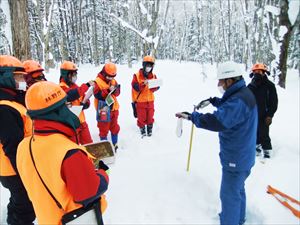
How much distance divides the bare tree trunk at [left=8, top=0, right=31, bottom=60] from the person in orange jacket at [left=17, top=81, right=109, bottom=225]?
4.12m

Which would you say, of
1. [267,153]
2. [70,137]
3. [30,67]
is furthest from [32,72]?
[267,153]

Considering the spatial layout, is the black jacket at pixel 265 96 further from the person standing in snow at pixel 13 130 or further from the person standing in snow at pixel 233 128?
the person standing in snow at pixel 13 130

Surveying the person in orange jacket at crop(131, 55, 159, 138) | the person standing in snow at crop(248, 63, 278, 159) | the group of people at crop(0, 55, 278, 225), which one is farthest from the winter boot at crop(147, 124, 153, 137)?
the person standing in snow at crop(248, 63, 278, 159)

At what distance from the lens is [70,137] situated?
207 centimetres

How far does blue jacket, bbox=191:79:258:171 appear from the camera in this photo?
307 cm

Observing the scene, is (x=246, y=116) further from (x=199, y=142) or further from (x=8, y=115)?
(x=199, y=142)

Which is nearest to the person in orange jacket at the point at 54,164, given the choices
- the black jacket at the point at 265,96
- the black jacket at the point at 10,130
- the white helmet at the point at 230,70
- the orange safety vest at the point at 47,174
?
the orange safety vest at the point at 47,174

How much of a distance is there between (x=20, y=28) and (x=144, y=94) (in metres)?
3.08

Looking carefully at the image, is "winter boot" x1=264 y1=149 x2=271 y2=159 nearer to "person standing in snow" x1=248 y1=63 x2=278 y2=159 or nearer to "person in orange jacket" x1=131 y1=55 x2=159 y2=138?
"person standing in snow" x1=248 y1=63 x2=278 y2=159

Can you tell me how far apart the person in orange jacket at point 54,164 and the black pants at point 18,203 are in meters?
1.14

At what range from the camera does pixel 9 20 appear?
5355 mm

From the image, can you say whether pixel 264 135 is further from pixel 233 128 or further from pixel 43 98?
pixel 43 98

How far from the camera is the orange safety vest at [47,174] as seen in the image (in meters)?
1.86

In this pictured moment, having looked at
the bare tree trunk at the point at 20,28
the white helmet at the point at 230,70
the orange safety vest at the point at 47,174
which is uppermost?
the bare tree trunk at the point at 20,28
